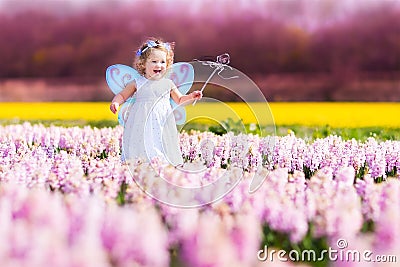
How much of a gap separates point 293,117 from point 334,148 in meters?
4.67

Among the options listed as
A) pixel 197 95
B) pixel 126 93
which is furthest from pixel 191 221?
pixel 126 93

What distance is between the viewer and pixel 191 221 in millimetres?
2721

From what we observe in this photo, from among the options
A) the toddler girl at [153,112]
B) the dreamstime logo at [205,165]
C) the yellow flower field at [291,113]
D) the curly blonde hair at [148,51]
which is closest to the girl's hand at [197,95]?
the dreamstime logo at [205,165]

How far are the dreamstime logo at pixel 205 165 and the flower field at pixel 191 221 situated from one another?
3 cm

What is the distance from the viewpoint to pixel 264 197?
3.28m

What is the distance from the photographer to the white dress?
212 inches

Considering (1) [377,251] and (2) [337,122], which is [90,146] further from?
(2) [337,122]

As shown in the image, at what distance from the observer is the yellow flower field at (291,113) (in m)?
9.45

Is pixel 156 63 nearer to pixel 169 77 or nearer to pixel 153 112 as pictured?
pixel 169 77

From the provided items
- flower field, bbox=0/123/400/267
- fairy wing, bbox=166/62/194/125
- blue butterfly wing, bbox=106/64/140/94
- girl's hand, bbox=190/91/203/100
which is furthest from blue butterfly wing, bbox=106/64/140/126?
flower field, bbox=0/123/400/267

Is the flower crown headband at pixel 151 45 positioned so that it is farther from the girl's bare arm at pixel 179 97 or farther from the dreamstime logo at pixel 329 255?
the dreamstime logo at pixel 329 255

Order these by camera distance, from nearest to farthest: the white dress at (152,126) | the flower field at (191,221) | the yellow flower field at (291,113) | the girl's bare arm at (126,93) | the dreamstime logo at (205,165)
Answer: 1. the flower field at (191,221)
2. the dreamstime logo at (205,165)
3. the white dress at (152,126)
4. the girl's bare arm at (126,93)
5. the yellow flower field at (291,113)

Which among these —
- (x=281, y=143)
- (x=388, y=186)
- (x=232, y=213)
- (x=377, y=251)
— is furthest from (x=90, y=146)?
(x=377, y=251)

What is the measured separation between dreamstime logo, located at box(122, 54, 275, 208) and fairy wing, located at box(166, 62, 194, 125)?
1 cm
